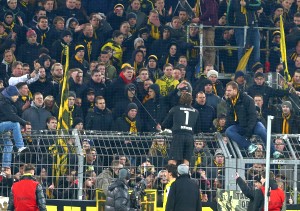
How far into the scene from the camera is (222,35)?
33.8m

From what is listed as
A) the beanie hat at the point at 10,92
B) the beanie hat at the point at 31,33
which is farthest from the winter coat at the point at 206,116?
the beanie hat at the point at 31,33

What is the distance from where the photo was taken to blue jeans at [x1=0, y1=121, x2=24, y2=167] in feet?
86.2

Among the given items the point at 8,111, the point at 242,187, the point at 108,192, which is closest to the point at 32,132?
the point at 8,111

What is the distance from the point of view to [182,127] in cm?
2688

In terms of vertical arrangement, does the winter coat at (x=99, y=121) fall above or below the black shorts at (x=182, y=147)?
above

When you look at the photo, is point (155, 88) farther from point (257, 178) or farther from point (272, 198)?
point (272, 198)

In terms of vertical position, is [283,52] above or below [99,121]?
above

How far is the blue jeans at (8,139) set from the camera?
26266 millimetres

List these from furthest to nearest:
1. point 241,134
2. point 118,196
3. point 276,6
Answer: point 276,6
point 241,134
point 118,196

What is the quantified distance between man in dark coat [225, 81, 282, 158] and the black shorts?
35.5 inches

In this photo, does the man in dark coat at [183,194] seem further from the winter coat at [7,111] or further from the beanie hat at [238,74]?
Result: the beanie hat at [238,74]

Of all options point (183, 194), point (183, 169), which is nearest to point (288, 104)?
point (183, 169)

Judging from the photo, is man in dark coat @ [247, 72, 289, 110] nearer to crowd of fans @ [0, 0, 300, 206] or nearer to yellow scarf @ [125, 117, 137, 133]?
crowd of fans @ [0, 0, 300, 206]

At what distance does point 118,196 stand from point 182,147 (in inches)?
68.6
